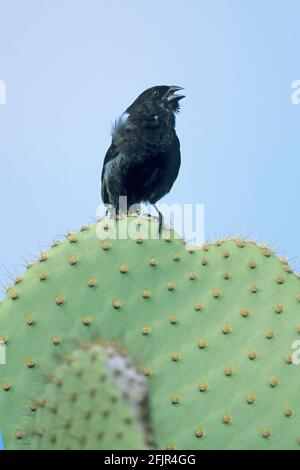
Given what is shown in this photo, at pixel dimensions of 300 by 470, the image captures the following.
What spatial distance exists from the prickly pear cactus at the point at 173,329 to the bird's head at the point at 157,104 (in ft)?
5.30

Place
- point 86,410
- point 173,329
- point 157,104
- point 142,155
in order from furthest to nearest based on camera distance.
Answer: point 157,104, point 142,155, point 173,329, point 86,410

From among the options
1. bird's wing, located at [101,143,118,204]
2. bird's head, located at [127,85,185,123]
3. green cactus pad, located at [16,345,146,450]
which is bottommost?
green cactus pad, located at [16,345,146,450]

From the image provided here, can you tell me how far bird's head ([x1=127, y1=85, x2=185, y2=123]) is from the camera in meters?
3.96

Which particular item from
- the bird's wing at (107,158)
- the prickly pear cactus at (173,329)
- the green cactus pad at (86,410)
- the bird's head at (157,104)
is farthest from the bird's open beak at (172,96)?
the green cactus pad at (86,410)

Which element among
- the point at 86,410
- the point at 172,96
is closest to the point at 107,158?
the point at 172,96

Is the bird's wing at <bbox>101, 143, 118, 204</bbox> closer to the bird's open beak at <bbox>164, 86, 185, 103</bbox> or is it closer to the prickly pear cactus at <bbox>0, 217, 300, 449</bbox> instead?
the bird's open beak at <bbox>164, 86, 185, 103</bbox>

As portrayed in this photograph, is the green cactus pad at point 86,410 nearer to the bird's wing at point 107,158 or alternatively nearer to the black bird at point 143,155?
the black bird at point 143,155

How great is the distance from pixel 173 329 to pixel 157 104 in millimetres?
1966

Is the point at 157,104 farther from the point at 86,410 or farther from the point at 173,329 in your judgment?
the point at 86,410

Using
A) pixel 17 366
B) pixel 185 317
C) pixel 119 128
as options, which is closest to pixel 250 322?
pixel 185 317

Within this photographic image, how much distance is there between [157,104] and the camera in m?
4.03

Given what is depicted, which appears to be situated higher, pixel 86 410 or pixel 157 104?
pixel 157 104

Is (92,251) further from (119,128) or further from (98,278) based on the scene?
(119,128)

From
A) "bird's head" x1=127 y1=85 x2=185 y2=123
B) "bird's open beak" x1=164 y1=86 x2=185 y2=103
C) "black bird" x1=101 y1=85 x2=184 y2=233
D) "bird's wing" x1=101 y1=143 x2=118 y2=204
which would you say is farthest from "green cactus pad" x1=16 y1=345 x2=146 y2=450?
"bird's open beak" x1=164 y1=86 x2=185 y2=103
